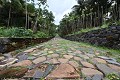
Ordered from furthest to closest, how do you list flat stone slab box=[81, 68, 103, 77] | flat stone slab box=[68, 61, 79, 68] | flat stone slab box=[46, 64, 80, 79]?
flat stone slab box=[68, 61, 79, 68], flat stone slab box=[81, 68, 103, 77], flat stone slab box=[46, 64, 80, 79]

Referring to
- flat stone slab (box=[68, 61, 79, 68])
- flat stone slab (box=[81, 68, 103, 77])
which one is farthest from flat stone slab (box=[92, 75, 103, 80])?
flat stone slab (box=[68, 61, 79, 68])

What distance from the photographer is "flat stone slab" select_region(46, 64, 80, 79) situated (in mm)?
3109

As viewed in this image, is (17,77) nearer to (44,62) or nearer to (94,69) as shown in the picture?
(44,62)

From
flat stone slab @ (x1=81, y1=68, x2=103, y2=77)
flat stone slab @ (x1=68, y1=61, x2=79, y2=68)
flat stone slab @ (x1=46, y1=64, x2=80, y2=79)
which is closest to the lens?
flat stone slab @ (x1=46, y1=64, x2=80, y2=79)

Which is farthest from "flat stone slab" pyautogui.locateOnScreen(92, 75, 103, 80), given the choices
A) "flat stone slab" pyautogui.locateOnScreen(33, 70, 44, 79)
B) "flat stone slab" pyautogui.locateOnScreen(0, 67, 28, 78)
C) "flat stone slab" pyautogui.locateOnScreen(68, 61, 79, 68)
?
"flat stone slab" pyautogui.locateOnScreen(0, 67, 28, 78)

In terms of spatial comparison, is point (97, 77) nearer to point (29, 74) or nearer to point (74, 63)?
point (74, 63)

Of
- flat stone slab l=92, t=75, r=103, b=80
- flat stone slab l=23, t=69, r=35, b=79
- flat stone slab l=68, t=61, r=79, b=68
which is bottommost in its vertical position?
flat stone slab l=92, t=75, r=103, b=80

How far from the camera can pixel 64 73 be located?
3.30m

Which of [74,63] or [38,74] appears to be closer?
[38,74]

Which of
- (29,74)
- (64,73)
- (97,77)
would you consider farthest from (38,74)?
(97,77)

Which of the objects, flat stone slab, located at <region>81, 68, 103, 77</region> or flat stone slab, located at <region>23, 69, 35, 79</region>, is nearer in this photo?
flat stone slab, located at <region>23, 69, 35, 79</region>

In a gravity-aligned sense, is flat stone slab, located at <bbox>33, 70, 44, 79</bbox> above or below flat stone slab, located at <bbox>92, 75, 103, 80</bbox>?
above

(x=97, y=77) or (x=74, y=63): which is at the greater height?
(x=74, y=63)

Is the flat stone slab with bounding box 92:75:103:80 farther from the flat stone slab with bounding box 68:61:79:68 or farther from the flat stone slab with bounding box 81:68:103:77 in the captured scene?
the flat stone slab with bounding box 68:61:79:68
